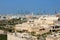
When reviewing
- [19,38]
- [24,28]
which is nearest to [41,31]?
[24,28]

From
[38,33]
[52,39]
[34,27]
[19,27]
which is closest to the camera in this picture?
[52,39]

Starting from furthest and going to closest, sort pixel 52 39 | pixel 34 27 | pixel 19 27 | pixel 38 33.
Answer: pixel 19 27 < pixel 34 27 < pixel 38 33 < pixel 52 39

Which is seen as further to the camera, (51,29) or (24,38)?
(51,29)

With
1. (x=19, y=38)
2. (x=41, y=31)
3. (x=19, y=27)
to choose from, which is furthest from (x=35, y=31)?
(x=19, y=38)

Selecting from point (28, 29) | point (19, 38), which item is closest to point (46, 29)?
point (28, 29)

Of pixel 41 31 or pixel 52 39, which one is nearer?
pixel 52 39

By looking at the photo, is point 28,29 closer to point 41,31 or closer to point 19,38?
point 41,31

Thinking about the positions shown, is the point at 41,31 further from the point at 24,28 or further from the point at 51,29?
the point at 24,28

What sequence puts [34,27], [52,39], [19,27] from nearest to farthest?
[52,39], [34,27], [19,27]
